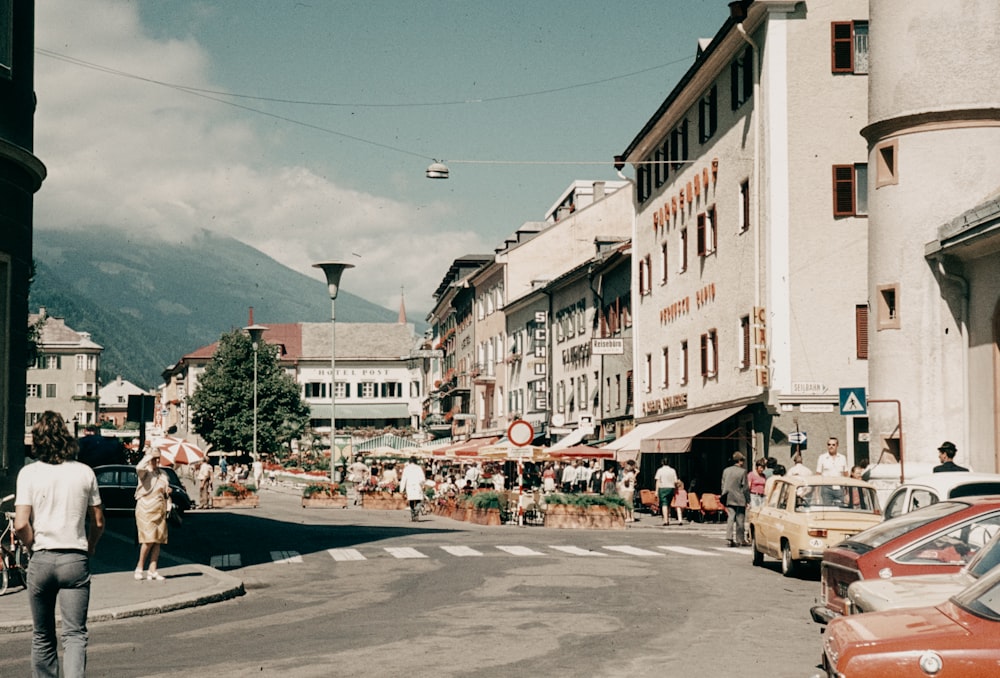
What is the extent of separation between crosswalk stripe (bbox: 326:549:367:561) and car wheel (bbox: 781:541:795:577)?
7543 mm

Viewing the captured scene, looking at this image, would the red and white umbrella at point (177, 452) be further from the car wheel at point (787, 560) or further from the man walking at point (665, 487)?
the car wheel at point (787, 560)

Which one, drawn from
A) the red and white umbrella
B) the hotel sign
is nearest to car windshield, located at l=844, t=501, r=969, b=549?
the red and white umbrella

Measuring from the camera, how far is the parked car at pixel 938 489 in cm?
1390

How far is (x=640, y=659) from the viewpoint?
11.5 metres

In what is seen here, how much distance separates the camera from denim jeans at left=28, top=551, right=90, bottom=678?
29.7 ft

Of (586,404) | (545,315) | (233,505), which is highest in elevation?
(545,315)

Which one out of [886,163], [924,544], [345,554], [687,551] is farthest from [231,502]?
[924,544]

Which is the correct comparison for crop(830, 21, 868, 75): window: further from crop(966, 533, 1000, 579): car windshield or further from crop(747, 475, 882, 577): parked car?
crop(966, 533, 1000, 579): car windshield

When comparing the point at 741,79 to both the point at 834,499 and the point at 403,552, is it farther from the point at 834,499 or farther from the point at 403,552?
the point at 834,499

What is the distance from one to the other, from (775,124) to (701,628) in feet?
80.5

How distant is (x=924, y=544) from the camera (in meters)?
10.9

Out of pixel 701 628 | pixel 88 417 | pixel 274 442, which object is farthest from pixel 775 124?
pixel 88 417

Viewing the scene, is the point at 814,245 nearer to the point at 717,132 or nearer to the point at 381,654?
the point at 717,132

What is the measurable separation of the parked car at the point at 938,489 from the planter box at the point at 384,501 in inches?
1459
